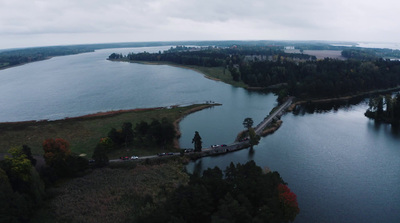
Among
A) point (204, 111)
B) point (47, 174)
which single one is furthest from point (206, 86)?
point (47, 174)

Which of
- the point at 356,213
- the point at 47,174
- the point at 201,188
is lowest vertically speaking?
the point at 356,213

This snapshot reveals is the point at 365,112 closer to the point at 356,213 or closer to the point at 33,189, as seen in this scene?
the point at 356,213

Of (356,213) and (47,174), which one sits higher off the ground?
(47,174)

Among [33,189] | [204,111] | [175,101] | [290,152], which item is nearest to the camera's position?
[33,189]

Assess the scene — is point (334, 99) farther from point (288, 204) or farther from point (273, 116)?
point (288, 204)

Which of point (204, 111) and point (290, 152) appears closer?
point (290, 152)

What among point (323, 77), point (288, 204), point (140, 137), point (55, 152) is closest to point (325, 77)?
point (323, 77)
